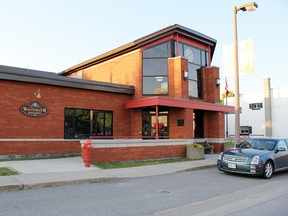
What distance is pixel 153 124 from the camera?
19250mm

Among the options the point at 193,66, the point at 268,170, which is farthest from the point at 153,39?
the point at 268,170

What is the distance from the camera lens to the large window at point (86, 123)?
16469mm

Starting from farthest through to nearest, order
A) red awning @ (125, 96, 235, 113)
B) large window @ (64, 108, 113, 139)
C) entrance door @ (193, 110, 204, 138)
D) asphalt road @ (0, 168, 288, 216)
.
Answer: entrance door @ (193, 110, 204, 138) < large window @ (64, 108, 113, 139) < red awning @ (125, 96, 235, 113) < asphalt road @ (0, 168, 288, 216)

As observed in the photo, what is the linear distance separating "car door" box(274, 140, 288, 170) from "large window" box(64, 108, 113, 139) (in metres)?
10.00

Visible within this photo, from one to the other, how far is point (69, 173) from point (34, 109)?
5908mm

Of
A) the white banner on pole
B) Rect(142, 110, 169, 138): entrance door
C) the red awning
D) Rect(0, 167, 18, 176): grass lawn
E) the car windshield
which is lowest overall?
Rect(0, 167, 18, 176): grass lawn

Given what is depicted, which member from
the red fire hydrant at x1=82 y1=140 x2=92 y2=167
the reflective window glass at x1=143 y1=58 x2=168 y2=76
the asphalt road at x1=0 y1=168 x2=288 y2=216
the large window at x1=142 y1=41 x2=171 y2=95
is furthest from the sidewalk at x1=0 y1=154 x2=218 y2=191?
the reflective window glass at x1=143 y1=58 x2=168 y2=76

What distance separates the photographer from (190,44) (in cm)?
2038

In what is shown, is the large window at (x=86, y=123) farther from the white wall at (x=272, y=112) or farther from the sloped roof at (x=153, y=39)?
the white wall at (x=272, y=112)

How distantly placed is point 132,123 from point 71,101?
451cm

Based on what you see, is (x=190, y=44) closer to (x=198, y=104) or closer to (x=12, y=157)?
(x=198, y=104)

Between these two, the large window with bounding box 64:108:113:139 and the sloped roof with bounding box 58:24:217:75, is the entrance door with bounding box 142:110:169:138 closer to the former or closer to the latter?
the large window with bounding box 64:108:113:139

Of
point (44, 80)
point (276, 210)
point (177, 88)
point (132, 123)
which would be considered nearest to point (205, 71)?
point (177, 88)

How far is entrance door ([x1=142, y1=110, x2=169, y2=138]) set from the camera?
18.9 metres
